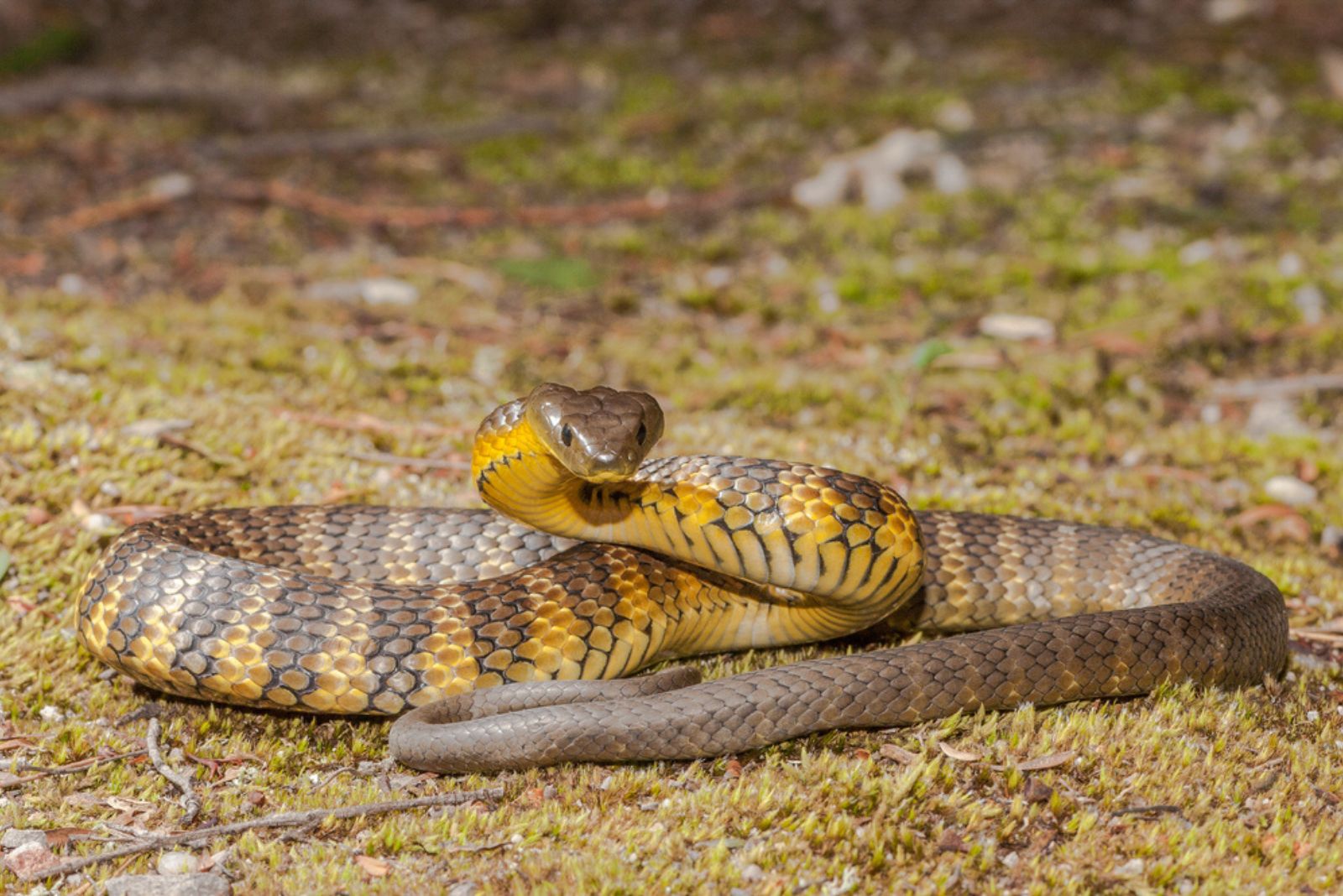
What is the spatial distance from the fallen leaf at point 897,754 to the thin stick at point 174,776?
6.93 ft

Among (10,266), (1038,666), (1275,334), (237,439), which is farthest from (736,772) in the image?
(10,266)

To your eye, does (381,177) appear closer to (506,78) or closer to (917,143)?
(506,78)

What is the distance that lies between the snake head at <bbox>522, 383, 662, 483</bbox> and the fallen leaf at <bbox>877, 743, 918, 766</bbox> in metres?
1.20

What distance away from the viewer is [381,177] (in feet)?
36.4

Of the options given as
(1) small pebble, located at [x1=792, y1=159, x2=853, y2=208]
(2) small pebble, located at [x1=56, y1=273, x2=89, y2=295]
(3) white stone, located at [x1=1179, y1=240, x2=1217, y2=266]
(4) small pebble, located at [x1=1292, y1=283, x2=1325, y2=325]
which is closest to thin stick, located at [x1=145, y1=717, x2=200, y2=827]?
(2) small pebble, located at [x1=56, y1=273, x2=89, y2=295]

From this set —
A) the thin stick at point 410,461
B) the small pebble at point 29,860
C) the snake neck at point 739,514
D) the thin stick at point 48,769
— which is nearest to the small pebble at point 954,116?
the thin stick at point 410,461

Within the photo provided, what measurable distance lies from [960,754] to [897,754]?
195 mm

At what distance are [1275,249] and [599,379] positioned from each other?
517 centimetres

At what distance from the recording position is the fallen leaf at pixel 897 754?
13.1 ft

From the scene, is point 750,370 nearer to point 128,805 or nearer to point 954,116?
point 128,805

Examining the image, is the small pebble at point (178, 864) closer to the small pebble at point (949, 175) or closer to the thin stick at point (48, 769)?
the thin stick at point (48, 769)

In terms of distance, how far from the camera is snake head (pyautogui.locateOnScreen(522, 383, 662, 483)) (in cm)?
404

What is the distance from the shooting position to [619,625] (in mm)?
4508

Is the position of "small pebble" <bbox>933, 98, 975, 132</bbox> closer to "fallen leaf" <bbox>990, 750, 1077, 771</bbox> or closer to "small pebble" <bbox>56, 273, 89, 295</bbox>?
"small pebble" <bbox>56, 273, 89, 295</bbox>
